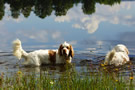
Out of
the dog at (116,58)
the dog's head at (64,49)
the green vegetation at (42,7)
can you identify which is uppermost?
the green vegetation at (42,7)

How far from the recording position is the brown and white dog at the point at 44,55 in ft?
40.8

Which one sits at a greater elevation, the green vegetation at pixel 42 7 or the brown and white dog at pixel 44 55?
the green vegetation at pixel 42 7

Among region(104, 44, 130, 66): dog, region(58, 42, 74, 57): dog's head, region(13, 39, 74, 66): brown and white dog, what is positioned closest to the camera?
region(104, 44, 130, 66): dog

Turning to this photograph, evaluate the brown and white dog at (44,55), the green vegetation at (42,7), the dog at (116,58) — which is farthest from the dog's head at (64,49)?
the green vegetation at (42,7)

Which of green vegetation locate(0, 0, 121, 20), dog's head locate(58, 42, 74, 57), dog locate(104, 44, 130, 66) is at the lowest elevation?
dog locate(104, 44, 130, 66)

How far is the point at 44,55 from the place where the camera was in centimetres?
1273

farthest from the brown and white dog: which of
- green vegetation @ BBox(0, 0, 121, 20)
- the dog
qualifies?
green vegetation @ BBox(0, 0, 121, 20)

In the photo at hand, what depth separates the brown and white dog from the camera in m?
12.4

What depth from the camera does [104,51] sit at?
16.7 metres

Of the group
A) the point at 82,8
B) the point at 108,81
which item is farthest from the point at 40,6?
the point at 108,81

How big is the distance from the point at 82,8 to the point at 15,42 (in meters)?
51.7

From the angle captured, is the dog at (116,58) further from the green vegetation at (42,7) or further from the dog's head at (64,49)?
the green vegetation at (42,7)

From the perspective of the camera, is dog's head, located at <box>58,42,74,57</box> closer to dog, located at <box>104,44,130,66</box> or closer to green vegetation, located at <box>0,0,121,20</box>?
dog, located at <box>104,44,130,66</box>

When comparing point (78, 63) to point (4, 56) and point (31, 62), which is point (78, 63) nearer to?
point (31, 62)
